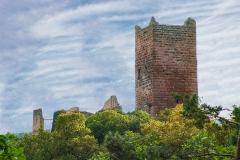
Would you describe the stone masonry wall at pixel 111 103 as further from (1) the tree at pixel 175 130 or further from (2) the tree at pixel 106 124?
(1) the tree at pixel 175 130

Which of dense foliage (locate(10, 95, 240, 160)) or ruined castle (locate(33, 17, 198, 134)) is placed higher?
ruined castle (locate(33, 17, 198, 134))

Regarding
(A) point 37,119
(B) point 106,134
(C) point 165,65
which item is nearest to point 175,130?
(B) point 106,134

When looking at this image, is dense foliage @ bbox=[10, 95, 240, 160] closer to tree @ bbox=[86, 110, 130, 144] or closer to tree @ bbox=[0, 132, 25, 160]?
tree @ bbox=[86, 110, 130, 144]

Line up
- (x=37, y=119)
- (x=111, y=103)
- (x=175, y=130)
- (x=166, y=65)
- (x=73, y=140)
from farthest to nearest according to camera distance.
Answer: (x=37, y=119)
(x=111, y=103)
(x=166, y=65)
(x=73, y=140)
(x=175, y=130)

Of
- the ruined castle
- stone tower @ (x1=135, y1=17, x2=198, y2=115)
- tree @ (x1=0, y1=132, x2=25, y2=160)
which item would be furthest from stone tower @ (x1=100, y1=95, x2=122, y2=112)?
tree @ (x1=0, y1=132, x2=25, y2=160)

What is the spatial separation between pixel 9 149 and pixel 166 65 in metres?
32.5

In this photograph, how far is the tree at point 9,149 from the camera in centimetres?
1240

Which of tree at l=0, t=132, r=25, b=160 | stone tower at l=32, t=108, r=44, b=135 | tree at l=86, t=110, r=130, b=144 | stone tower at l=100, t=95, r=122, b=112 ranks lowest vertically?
tree at l=0, t=132, r=25, b=160

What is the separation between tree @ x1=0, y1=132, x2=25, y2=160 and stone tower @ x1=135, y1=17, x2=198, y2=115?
31.6 m

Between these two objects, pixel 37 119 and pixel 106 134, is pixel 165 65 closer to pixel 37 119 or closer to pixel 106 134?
pixel 106 134

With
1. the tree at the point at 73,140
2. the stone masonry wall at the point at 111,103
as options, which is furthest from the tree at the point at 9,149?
the stone masonry wall at the point at 111,103

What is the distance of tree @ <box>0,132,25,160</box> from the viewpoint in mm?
12398

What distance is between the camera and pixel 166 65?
146ft

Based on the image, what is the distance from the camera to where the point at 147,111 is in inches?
1743
